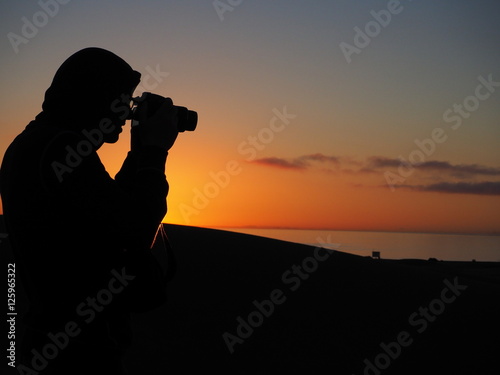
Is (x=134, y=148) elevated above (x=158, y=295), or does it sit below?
above

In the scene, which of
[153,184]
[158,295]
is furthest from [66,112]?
[158,295]

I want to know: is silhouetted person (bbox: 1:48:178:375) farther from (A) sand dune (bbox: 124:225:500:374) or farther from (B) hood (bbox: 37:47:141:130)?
(A) sand dune (bbox: 124:225:500:374)

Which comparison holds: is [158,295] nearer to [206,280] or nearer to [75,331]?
[75,331]

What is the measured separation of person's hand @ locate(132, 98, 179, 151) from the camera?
1979 millimetres

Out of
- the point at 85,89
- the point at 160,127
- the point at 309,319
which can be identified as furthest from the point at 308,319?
the point at 85,89

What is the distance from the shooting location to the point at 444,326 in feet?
22.6

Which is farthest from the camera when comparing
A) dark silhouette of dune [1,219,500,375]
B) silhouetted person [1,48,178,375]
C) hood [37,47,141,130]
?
dark silhouette of dune [1,219,500,375]

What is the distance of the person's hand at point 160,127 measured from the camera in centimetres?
198

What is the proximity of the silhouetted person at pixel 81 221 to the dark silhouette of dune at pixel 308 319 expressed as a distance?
3.93 metres

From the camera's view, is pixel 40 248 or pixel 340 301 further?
pixel 340 301

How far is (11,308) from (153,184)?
540 cm

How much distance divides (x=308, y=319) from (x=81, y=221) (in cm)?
532

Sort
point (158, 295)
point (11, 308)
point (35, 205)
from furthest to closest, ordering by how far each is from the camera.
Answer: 1. point (11, 308)
2. point (158, 295)
3. point (35, 205)

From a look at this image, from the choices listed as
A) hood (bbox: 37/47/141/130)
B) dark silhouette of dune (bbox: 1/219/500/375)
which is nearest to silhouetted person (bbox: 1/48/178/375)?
hood (bbox: 37/47/141/130)
